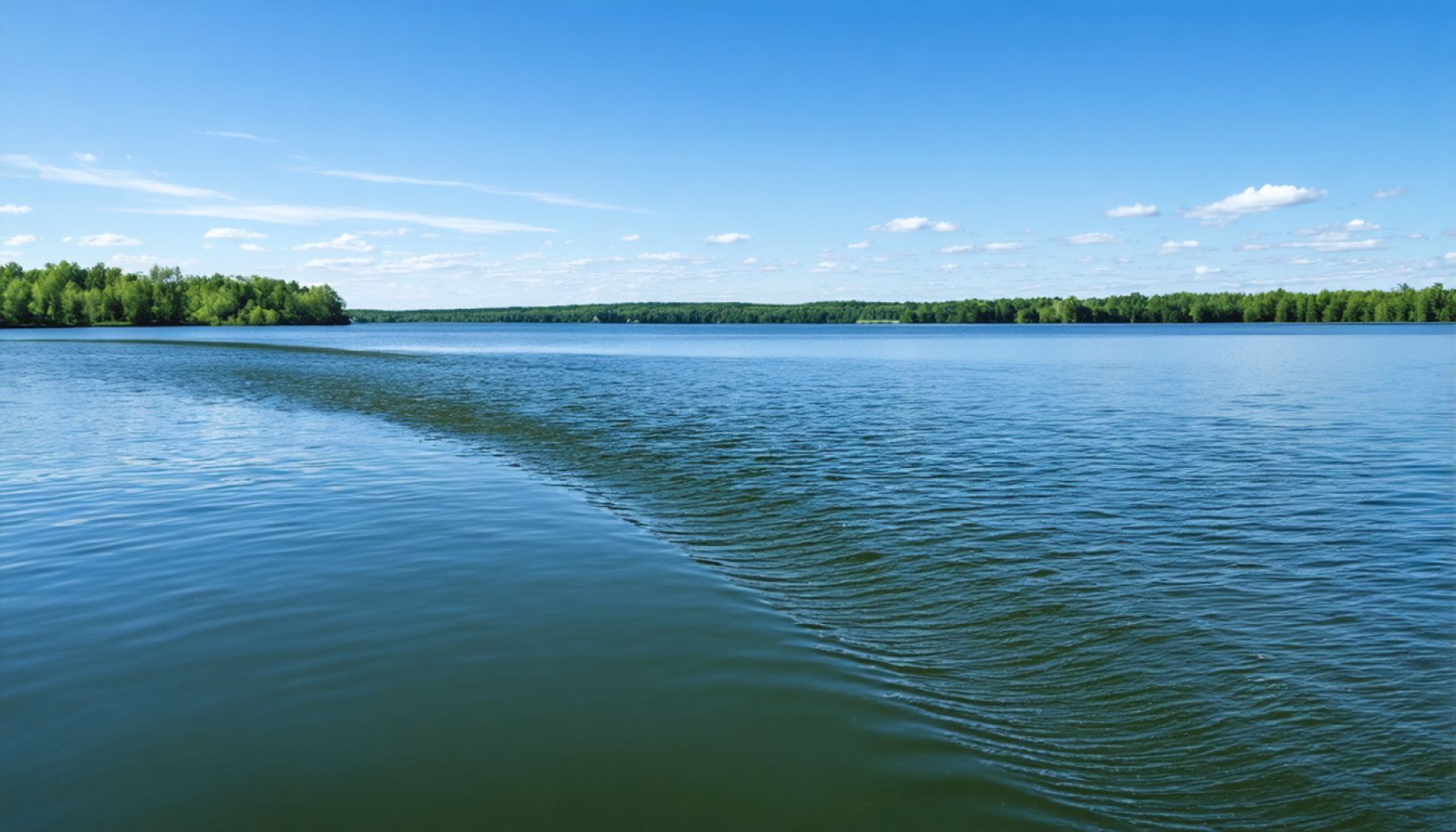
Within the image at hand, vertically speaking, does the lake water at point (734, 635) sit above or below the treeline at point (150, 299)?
below

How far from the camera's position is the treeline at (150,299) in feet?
456

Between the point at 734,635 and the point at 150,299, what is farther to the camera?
the point at 150,299

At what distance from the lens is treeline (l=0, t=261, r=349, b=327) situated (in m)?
139

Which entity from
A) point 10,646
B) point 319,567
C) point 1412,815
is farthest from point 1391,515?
point 10,646

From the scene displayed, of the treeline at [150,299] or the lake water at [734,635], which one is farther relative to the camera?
the treeline at [150,299]

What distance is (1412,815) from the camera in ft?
16.9

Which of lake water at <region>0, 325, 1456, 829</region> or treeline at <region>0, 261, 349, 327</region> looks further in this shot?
treeline at <region>0, 261, 349, 327</region>

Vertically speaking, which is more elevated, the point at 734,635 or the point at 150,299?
the point at 150,299

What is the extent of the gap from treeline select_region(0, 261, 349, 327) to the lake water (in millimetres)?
151724

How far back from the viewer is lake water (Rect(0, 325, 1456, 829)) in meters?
5.43

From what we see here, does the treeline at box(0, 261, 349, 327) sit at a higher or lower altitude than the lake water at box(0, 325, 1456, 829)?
higher

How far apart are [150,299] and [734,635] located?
17355 centimetres

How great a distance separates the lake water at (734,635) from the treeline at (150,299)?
498ft

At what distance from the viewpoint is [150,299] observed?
150 metres
